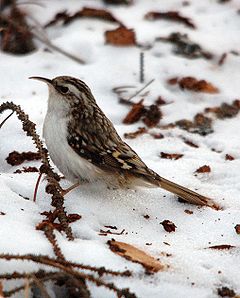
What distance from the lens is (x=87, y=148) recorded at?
428 centimetres

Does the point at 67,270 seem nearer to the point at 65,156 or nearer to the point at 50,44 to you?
the point at 65,156

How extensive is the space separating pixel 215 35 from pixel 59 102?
3445mm

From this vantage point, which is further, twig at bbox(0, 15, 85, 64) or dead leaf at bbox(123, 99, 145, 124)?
twig at bbox(0, 15, 85, 64)

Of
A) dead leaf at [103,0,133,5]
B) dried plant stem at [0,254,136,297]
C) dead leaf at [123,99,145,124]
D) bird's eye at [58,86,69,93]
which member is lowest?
dead leaf at [123,99,145,124]

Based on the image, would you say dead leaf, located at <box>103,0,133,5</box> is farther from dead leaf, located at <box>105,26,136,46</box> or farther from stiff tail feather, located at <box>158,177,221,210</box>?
stiff tail feather, located at <box>158,177,221,210</box>

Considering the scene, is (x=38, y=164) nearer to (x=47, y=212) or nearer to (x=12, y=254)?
(x=47, y=212)

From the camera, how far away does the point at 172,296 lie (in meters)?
3.20

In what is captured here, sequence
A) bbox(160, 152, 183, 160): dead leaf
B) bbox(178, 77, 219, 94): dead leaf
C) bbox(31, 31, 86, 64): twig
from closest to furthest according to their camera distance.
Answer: bbox(160, 152, 183, 160): dead leaf, bbox(178, 77, 219, 94): dead leaf, bbox(31, 31, 86, 64): twig

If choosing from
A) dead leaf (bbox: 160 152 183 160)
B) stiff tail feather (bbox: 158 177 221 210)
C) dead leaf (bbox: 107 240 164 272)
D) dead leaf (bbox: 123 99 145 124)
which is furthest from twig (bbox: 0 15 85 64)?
dead leaf (bbox: 107 240 164 272)

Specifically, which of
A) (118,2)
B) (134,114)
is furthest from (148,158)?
(118,2)

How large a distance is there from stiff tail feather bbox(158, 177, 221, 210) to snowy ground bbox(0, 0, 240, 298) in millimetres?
58

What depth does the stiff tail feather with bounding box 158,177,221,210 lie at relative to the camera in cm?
436

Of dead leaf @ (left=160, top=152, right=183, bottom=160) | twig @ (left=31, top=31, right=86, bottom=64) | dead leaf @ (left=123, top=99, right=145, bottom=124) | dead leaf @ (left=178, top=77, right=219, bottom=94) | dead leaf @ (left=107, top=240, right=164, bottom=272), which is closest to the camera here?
dead leaf @ (left=107, top=240, right=164, bottom=272)

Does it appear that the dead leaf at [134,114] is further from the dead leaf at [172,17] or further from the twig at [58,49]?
the dead leaf at [172,17]
